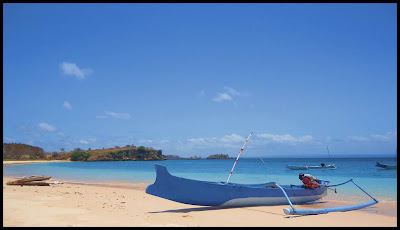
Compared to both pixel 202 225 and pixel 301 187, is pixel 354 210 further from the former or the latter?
pixel 202 225

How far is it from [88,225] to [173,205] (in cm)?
418

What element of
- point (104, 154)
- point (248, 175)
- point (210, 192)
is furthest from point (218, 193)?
point (104, 154)

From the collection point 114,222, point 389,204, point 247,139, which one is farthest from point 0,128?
point 389,204

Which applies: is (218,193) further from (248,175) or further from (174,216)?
(248,175)

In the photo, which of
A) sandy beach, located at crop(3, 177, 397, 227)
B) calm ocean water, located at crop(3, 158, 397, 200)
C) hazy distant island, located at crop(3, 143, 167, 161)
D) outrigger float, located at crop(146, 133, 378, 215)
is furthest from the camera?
hazy distant island, located at crop(3, 143, 167, 161)

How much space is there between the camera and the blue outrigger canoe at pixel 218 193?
9.32 m

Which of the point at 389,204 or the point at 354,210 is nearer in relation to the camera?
the point at 354,210

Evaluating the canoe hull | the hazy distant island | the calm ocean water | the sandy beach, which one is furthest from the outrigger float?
the hazy distant island

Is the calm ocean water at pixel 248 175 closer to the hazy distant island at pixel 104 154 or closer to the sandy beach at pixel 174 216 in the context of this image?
the sandy beach at pixel 174 216

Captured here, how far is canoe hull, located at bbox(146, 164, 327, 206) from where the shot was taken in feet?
30.7

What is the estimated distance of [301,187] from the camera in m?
12.0

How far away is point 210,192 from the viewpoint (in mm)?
9734

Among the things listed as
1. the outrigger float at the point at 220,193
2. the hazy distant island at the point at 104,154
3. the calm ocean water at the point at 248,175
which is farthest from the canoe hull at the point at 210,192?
the hazy distant island at the point at 104,154

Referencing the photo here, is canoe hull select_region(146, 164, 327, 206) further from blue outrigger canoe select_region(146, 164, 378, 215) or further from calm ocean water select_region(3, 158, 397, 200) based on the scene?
calm ocean water select_region(3, 158, 397, 200)
